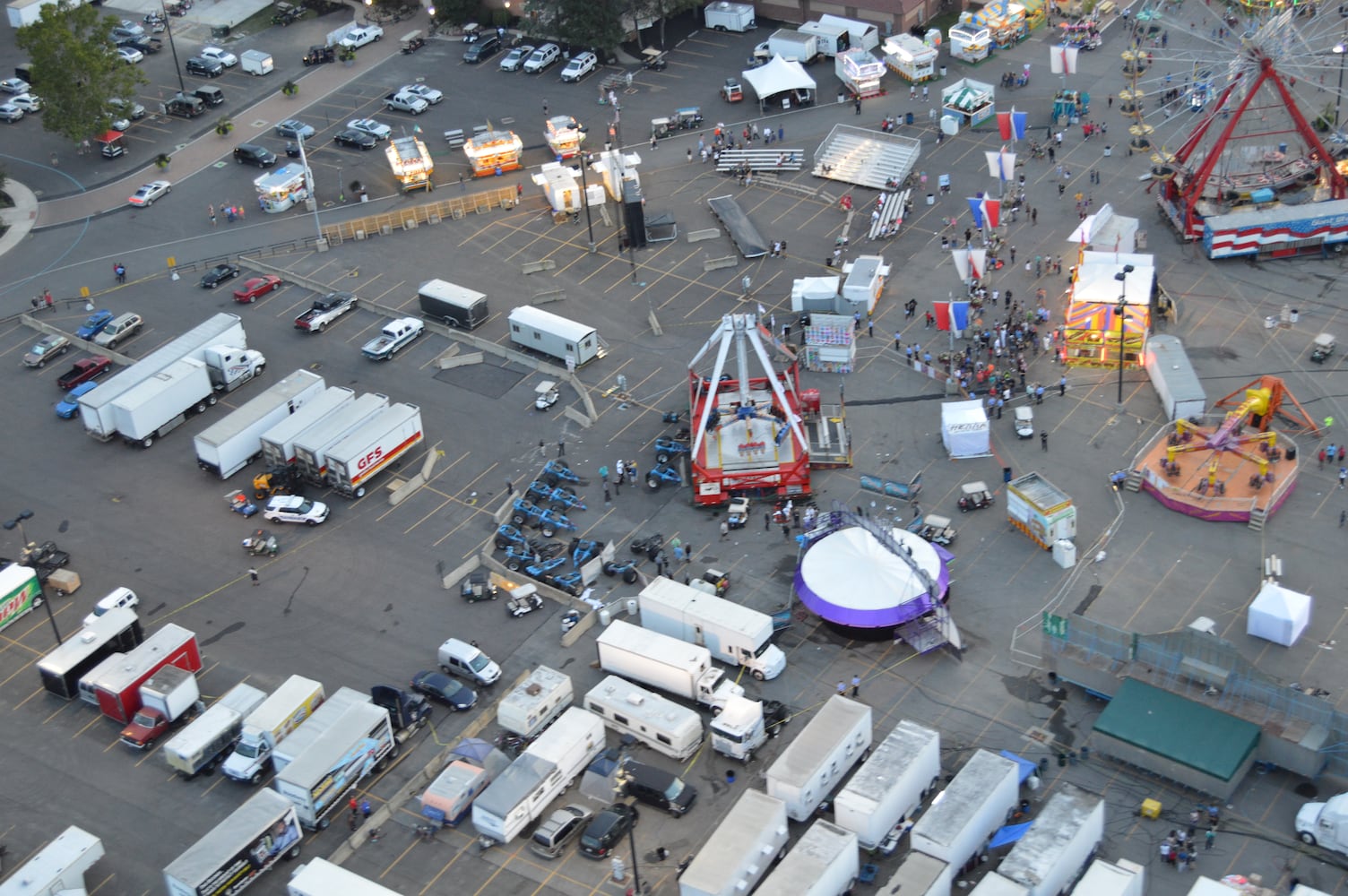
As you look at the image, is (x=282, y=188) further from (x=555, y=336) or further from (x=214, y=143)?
(x=555, y=336)

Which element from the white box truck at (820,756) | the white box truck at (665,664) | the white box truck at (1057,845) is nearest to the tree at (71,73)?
the white box truck at (665,664)

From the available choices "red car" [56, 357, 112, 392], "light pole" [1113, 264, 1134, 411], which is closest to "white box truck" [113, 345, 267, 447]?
"red car" [56, 357, 112, 392]

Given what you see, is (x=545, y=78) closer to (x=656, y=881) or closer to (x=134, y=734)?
(x=134, y=734)

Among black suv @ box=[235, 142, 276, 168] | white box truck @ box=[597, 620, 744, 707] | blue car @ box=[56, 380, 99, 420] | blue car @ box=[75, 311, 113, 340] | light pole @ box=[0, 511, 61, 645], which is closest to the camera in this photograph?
white box truck @ box=[597, 620, 744, 707]

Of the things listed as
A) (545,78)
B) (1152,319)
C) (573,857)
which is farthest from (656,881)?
(545,78)

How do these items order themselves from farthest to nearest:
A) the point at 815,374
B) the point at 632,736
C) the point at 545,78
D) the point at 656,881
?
the point at 545,78, the point at 815,374, the point at 632,736, the point at 656,881

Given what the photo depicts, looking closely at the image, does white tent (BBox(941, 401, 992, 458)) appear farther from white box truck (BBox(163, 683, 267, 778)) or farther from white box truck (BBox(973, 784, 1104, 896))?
white box truck (BBox(163, 683, 267, 778))

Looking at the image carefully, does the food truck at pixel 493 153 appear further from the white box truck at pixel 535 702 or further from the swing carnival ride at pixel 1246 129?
the white box truck at pixel 535 702
